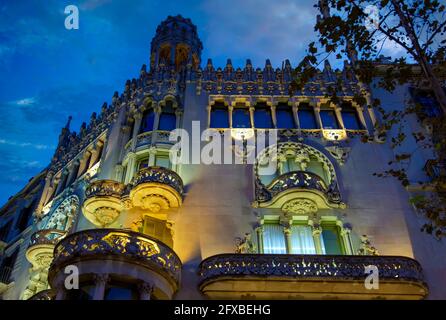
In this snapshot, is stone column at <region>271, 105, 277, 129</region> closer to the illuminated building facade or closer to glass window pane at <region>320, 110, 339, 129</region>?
the illuminated building facade

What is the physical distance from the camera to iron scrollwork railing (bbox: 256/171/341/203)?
2302cm

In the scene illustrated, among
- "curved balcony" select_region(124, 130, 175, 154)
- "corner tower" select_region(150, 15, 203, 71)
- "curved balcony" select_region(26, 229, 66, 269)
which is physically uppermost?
"corner tower" select_region(150, 15, 203, 71)

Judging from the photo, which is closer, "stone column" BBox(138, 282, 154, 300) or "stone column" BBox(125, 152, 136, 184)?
"stone column" BBox(138, 282, 154, 300)

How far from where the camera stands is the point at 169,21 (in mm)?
35688

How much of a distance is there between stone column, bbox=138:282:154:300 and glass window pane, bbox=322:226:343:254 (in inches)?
354

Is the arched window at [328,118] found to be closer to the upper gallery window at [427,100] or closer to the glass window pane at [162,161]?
the upper gallery window at [427,100]

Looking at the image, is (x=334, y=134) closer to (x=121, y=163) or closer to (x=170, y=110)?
(x=170, y=110)

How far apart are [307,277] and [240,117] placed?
40.0 ft

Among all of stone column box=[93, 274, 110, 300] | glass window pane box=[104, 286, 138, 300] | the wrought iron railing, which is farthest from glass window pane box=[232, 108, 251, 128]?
the wrought iron railing

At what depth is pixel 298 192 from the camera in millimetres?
22844

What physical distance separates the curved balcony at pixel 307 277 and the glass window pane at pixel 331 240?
238 centimetres

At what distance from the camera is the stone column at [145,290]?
57.9 feet

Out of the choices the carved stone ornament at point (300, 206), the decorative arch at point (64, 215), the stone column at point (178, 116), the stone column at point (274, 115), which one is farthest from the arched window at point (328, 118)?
the decorative arch at point (64, 215)
